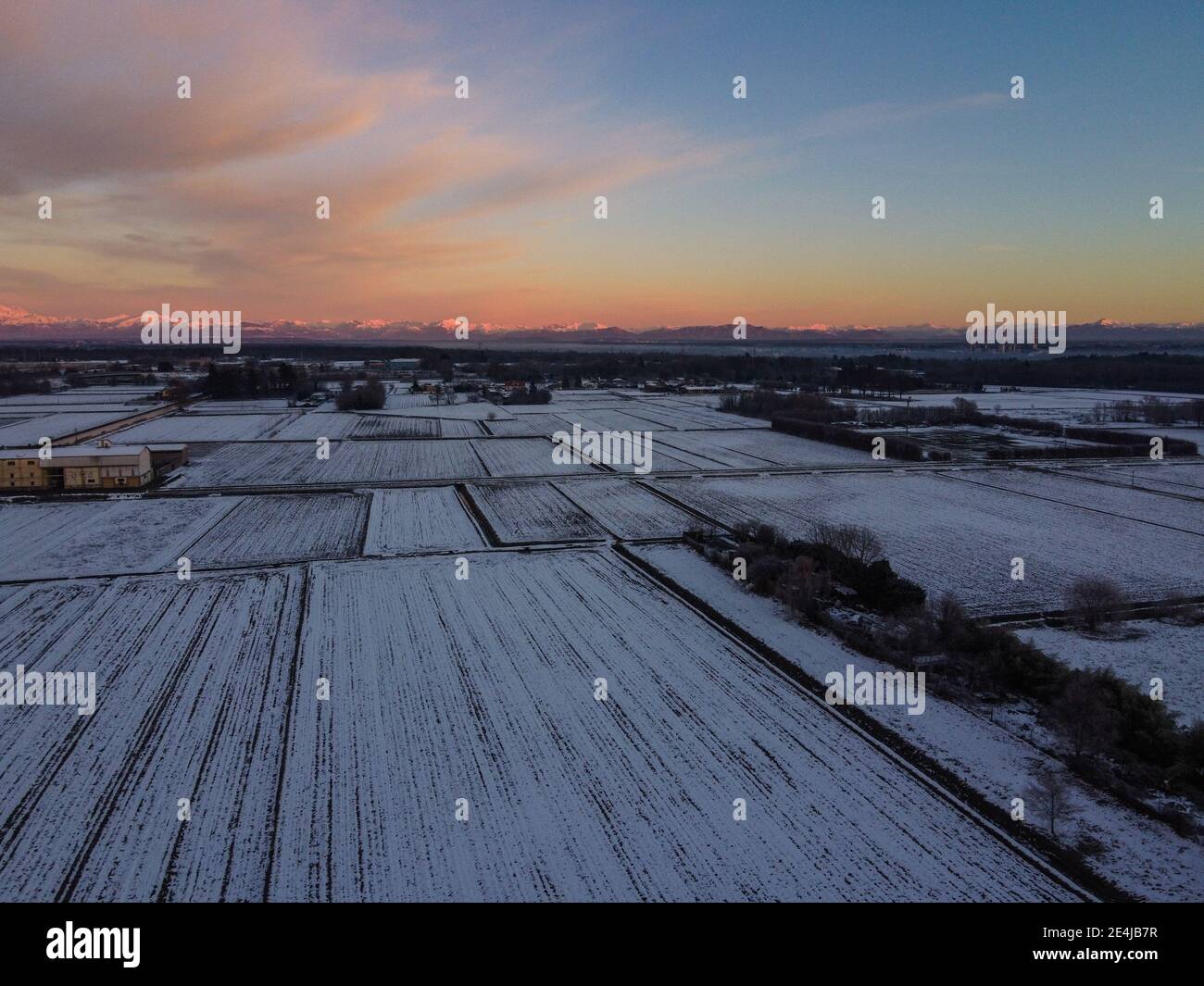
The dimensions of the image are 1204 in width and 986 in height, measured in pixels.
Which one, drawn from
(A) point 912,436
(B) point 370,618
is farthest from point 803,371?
(B) point 370,618

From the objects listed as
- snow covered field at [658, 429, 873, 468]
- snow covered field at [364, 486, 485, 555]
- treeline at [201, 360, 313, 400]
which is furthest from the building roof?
treeline at [201, 360, 313, 400]

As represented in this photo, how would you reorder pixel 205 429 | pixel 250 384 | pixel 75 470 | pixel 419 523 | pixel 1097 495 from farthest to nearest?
1. pixel 250 384
2. pixel 205 429
3. pixel 75 470
4. pixel 1097 495
5. pixel 419 523

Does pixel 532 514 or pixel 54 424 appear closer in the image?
pixel 532 514

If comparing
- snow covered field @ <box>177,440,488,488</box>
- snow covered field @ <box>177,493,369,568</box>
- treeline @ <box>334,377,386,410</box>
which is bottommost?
snow covered field @ <box>177,493,369,568</box>

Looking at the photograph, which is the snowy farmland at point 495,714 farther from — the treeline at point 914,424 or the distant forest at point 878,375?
the distant forest at point 878,375

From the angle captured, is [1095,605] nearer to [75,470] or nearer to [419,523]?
[419,523]

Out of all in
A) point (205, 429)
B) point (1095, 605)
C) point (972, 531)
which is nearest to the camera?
point (1095, 605)

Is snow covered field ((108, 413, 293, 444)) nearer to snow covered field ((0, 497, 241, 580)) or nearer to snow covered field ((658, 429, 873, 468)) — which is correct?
snow covered field ((0, 497, 241, 580))

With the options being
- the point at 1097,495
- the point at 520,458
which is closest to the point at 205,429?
the point at 520,458
